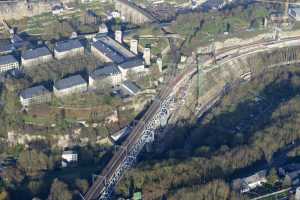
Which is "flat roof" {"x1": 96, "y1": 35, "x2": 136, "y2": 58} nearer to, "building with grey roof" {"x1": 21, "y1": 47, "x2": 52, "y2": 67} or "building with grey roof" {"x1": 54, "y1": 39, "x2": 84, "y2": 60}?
"building with grey roof" {"x1": 54, "y1": 39, "x2": 84, "y2": 60}

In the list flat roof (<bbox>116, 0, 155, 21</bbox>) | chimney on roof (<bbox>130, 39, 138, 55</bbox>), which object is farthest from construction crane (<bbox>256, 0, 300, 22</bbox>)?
chimney on roof (<bbox>130, 39, 138, 55</bbox>)

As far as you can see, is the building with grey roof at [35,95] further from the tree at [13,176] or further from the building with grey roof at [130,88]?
the tree at [13,176]

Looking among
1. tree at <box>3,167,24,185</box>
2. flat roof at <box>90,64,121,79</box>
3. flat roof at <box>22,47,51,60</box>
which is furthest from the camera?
flat roof at <box>22,47,51,60</box>

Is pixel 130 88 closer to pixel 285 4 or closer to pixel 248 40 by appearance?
pixel 248 40

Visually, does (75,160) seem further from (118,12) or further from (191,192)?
(118,12)

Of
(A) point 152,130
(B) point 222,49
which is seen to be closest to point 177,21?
(B) point 222,49
